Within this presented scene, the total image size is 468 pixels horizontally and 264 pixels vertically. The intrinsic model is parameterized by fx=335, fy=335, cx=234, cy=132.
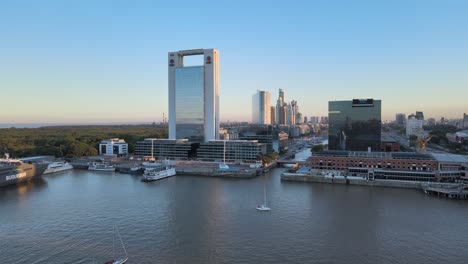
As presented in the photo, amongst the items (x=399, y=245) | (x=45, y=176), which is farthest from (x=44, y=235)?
(x=45, y=176)

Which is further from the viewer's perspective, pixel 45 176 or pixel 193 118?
pixel 193 118

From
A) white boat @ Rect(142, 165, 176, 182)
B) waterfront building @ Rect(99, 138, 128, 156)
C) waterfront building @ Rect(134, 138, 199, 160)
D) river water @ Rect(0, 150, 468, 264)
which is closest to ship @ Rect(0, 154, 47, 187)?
river water @ Rect(0, 150, 468, 264)

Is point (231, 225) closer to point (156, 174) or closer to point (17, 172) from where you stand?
point (156, 174)

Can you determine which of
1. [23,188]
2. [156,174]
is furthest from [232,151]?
[23,188]

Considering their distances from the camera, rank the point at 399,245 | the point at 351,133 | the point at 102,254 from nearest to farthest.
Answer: the point at 102,254 < the point at 399,245 < the point at 351,133

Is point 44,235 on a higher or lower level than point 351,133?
lower

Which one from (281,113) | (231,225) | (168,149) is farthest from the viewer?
(281,113)

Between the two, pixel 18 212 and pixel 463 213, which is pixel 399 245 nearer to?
pixel 463 213
